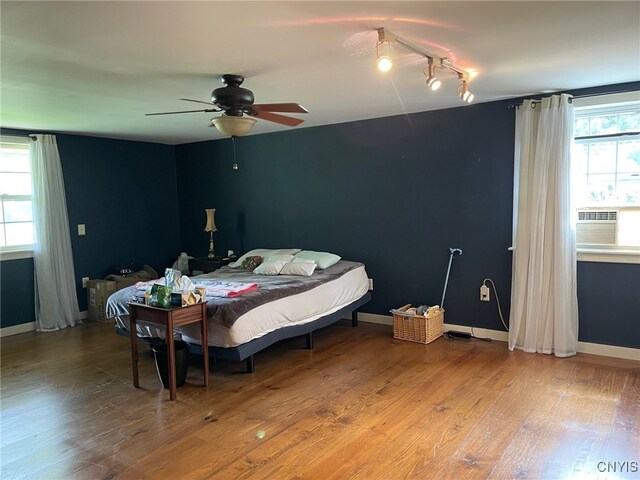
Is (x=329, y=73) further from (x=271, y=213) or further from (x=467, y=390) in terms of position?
(x=271, y=213)

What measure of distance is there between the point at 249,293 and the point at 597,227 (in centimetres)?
304

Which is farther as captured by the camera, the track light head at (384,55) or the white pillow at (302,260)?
the white pillow at (302,260)

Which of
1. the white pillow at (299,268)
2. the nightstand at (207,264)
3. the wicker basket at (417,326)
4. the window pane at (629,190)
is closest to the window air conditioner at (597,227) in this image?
the window pane at (629,190)

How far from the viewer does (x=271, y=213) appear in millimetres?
5754

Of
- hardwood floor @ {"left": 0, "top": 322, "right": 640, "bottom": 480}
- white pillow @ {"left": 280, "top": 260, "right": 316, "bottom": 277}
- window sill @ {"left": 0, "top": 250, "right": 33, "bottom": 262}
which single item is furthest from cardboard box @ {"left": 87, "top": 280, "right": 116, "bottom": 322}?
white pillow @ {"left": 280, "top": 260, "right": 316, "bottom": 277}

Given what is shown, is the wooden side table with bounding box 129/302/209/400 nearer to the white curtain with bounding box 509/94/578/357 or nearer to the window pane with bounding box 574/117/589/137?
the white curtain with bounding box 509/94/578/357

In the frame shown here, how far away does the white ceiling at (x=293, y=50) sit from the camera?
6.70ft

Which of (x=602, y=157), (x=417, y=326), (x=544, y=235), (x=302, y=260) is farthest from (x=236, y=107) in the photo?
(x=602, y=157)

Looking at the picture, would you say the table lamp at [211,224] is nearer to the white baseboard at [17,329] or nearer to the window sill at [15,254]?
the window sill at [15,254]

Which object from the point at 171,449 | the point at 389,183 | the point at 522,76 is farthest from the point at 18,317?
the point at 522,76

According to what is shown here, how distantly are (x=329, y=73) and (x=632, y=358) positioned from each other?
11.0 ft

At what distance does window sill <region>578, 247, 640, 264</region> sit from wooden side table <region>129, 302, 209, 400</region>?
3.18 m

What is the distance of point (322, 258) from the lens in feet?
15.6

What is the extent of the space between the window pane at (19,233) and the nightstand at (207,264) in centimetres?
184
